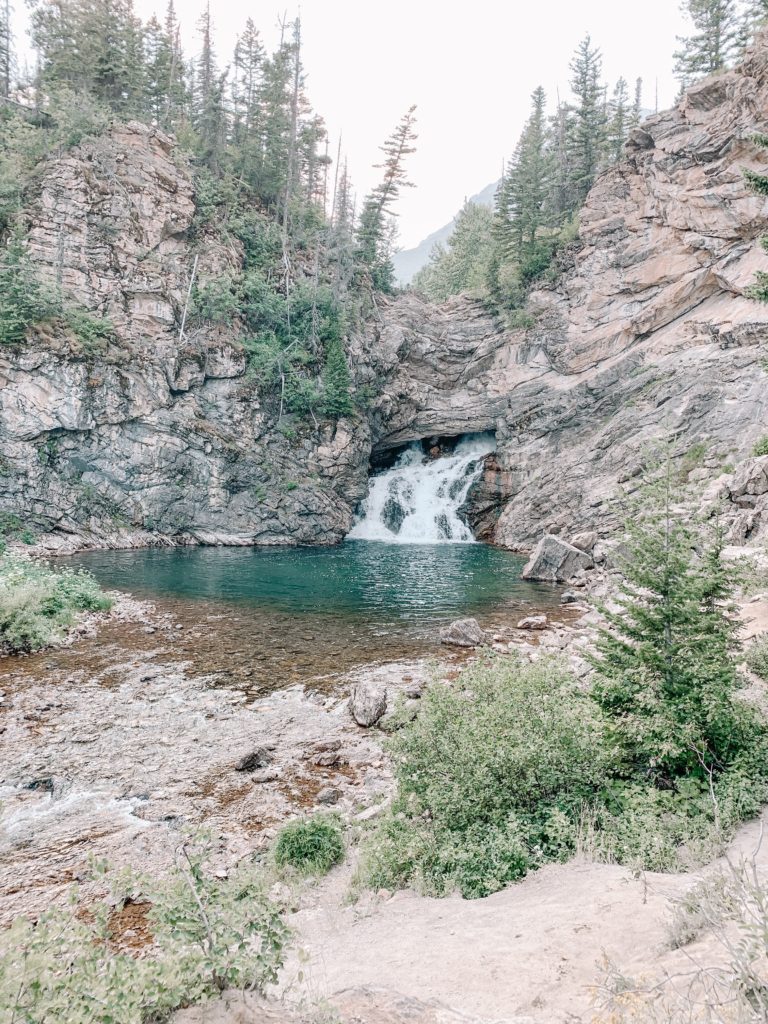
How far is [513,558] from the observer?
29.9 m

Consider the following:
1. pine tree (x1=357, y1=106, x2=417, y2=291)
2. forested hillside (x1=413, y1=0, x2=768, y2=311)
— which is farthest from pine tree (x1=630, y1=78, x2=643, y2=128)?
pine tree (x1=357, y1=106, x2=417, y2=291)

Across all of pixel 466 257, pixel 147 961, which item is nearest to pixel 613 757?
pixel 147 961

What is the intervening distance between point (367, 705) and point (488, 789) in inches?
186

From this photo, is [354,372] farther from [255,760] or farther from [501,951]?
[501,951]

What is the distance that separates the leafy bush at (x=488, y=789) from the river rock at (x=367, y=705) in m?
3.38

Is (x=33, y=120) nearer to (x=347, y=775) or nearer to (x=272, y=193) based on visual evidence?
(x=272, y=193)

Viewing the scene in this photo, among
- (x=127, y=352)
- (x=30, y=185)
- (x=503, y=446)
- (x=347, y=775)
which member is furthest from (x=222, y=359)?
(x=347, y=775)

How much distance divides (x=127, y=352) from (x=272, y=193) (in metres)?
21.4

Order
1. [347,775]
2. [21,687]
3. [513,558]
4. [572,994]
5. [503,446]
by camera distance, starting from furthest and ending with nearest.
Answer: [503,446], [513,558], [21,687], [347,775], [572,994]

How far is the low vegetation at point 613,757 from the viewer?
451 centimetres

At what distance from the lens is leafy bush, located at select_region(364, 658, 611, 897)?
462 cm

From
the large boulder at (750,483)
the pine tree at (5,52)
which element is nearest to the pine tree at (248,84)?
the pine tree at (5,52)

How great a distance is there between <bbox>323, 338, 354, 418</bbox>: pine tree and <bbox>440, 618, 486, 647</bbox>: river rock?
25521mm

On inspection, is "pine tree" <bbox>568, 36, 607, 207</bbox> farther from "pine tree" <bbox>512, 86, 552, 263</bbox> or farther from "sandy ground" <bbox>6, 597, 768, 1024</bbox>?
"sandy ground" <bbox>6, 597, 768, 1024</bbox>
